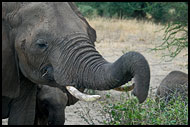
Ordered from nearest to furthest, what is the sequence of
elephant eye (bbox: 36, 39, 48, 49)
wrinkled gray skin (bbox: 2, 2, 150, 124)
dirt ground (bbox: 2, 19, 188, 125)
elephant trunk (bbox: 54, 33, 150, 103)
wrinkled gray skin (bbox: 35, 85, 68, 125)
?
elephant trunk (bbox: 54, 33, 150, 103) → wrinkled gray skin (bbox: 2, 2, 150, 124) → elephant eye (bbox: 36, 39, 48, 49) → wrinkled gray skin (bbox: 35, 85, 68, 125) → dirt ground (bbox: 2, 19, 188, 125)

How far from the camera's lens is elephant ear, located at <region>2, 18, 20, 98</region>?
3633 mm

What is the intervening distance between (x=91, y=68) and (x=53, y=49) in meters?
0.34

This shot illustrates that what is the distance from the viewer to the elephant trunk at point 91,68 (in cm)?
312

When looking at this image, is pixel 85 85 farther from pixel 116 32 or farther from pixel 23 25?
pixel 116 32

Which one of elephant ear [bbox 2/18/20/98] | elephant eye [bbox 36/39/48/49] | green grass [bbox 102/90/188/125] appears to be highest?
elephant eye [bbox 36/39/48/49]

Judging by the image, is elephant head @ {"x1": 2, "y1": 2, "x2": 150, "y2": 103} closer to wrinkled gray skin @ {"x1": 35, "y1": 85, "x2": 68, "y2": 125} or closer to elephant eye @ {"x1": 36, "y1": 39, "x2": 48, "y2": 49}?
elephant eye @ {"x1": 36, "y1": 39, "x2": 48, "y2": 49}

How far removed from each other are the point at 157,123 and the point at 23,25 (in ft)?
4.02

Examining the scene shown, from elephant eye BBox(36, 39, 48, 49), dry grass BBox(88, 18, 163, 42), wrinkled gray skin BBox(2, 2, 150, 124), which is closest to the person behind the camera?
wrinkled gray skin BBox(2, 2, 150, 124)

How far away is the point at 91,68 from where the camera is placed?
3.35 m

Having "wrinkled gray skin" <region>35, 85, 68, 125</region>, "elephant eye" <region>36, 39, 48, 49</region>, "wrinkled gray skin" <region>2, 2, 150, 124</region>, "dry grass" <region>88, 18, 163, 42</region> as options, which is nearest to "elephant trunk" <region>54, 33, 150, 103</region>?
"wrinkled gray skin" <region>2, 2, 150, 124</region>

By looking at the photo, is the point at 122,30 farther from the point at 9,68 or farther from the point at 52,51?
the point at 52,51

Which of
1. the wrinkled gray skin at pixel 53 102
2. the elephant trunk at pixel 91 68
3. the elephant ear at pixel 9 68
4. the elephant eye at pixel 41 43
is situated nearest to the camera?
the elephant trunk at pixel 91 68

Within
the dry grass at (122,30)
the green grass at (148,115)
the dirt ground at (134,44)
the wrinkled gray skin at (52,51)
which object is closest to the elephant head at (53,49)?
the wrinkled gray skin at (52,51)

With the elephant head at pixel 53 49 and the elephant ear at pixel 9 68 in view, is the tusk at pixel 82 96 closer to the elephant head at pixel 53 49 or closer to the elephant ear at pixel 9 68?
the elephant head at pixel 53 49
